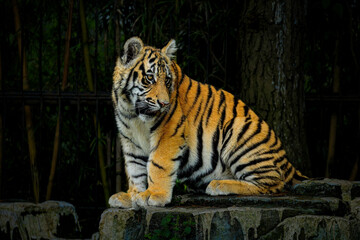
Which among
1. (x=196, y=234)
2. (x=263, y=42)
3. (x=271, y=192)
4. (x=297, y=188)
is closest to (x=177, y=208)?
(x=196, y=234)

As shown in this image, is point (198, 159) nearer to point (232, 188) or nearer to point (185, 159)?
point (185, 159)

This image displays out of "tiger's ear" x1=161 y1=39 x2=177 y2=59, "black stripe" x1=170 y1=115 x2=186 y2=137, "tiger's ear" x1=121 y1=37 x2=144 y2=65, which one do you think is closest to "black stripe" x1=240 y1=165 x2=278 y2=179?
"black stripe" x1=170 y1=115 x2=186 y2=137

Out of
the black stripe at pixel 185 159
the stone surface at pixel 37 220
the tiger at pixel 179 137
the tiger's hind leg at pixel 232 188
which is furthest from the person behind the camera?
the stone surface at pixel 37 220

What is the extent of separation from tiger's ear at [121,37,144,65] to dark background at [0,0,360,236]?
1.15 meters

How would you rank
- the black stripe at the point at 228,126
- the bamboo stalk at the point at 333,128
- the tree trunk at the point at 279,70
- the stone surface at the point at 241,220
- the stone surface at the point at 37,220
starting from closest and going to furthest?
the stone surface at the point at 241,220, the black stripe at the point at 228,126, the tree trunk at the point at 279,70, the stone surface at the point at 37,220, the bamboo stalk at the point at 333,128

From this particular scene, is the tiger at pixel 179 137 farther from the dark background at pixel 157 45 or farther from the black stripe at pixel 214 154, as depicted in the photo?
the dark background at pixel 157 45

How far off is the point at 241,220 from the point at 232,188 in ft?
1.02

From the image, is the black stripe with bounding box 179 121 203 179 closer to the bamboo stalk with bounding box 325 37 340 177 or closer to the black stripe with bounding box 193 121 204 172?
the black stripe with bounding box 193 121 204 172

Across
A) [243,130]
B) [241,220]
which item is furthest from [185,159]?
[241,220]

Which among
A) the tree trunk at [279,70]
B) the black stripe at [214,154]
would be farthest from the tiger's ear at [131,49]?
the tree trunk at [279,70]

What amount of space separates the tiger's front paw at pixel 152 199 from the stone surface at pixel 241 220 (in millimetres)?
41

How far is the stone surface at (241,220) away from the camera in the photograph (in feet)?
10.3

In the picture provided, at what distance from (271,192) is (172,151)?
31.5 inches

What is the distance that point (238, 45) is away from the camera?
450cm
